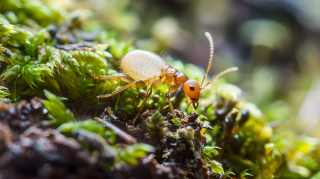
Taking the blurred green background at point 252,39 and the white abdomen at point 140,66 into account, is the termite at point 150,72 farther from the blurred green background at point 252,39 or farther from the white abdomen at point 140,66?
the blurred green background at point 252,39

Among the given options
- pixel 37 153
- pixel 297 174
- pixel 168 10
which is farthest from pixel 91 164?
pixel 168 10

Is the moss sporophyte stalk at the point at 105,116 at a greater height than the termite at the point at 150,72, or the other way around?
the termite at the point at 150,72

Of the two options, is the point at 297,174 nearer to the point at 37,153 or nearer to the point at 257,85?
the point at 37,153

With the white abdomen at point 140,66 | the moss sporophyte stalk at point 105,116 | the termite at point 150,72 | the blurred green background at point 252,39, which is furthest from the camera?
the blurred green background at point 252,39

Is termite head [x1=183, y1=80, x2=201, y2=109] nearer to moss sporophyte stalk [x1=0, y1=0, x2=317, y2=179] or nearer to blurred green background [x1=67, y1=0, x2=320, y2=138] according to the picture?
moss sporophyte stalk [x1=0, y1=0, x2=317, y2=179]

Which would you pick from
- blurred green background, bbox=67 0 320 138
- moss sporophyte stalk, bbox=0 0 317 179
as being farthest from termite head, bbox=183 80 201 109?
blurred green background, bbox=67 0 320 138

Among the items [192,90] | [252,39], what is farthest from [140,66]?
[252,39]

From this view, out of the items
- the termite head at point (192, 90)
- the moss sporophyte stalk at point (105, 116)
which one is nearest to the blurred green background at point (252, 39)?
the moss sporophyte stalk at point (105, 116)

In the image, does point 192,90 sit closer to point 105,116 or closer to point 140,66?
point 140,66
